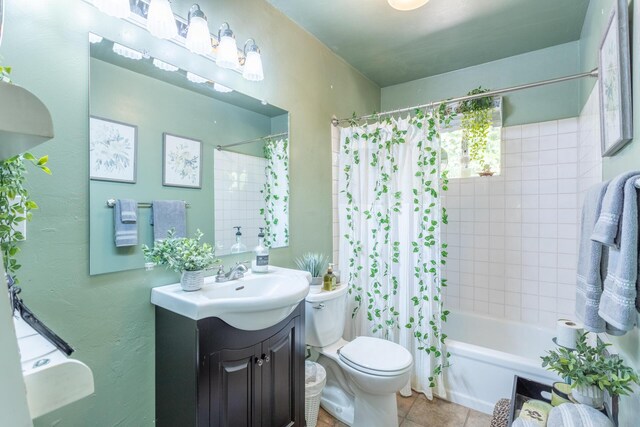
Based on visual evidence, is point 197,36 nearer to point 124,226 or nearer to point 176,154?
point 176,154

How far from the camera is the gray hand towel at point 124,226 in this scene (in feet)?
4.04

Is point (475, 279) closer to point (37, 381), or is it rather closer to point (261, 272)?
point (261, 272)

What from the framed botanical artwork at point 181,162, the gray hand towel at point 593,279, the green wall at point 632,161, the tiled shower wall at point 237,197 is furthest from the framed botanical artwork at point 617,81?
the framed botanical artwork at point 181,162

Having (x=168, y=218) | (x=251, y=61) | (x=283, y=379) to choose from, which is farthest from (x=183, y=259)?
(x=251, y=61)

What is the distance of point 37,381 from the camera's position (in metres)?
0.45

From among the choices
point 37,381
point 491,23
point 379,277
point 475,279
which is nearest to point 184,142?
point 37,381

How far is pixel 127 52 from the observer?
1.27 meters

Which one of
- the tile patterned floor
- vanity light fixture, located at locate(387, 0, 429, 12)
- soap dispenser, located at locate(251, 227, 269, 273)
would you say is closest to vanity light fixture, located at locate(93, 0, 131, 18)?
soap dispenser, located at locate(251, 227, 269, 273)

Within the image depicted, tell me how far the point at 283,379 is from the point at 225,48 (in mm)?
1635

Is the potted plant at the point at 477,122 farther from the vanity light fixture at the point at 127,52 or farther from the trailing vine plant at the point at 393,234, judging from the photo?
the vanity light fixture at the point at 127,52

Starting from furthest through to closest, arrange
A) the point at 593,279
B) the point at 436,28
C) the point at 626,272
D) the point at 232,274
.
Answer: the point at 436,28 < the point at 232,274 < the point at 593,279 < the point at 626,272

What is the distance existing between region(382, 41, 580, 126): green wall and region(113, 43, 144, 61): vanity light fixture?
2510 mm

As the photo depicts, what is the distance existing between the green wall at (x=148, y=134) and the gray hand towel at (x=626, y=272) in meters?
1.59

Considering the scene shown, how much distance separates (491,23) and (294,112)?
149cm
